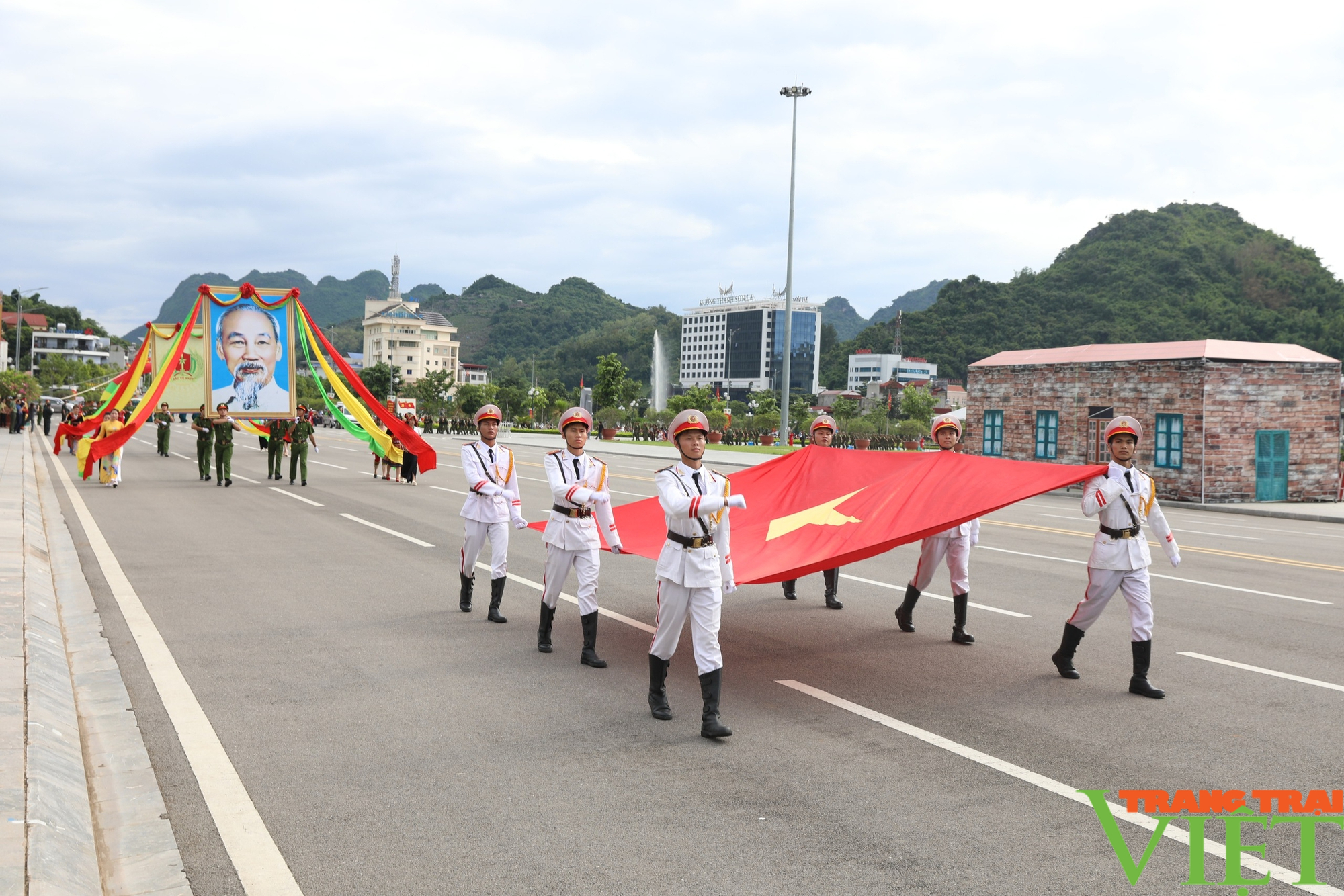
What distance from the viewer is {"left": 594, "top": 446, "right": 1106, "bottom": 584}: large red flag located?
7.59 m

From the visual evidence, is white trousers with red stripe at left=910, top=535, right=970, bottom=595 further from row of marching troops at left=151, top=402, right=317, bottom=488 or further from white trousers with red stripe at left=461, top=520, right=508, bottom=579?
row of marching troops at left=151, top=402, right=317, bottom=488

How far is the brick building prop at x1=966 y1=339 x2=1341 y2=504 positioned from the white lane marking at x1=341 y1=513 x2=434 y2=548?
20.5 m

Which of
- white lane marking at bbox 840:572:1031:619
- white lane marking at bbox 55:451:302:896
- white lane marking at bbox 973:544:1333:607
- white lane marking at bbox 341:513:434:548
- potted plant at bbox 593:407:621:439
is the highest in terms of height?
potted plant at bbox 593:407:621:439

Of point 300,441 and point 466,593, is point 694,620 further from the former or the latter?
point 300,441

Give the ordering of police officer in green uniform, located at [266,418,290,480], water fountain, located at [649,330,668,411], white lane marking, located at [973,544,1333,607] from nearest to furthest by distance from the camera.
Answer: white lane marking, located at [973,544,1333,607] < police officer in green uniform, located at [266,418,290,480] < water fountain, located at [649,330,668,411]

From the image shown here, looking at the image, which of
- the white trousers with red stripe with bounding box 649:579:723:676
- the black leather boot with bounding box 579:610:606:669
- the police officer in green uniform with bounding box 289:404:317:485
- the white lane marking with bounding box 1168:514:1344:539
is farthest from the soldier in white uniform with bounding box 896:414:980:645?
the police officer in green uniform with bounding box 289:404:317:485

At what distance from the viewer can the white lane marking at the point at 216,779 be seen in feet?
13.9

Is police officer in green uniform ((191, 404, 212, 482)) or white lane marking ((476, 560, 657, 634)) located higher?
police officer in green uniform ((191, 404, 212, 482))

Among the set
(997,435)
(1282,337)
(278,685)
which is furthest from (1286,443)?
(1282,337)

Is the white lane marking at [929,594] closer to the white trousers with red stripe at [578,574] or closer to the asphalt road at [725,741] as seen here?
the asphalt road at [725,741]

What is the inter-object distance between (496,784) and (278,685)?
2.59 metres

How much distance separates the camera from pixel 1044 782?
5.43 meters

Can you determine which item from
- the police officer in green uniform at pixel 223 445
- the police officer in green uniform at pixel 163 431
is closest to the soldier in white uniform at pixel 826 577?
the police officer in green uniform at pixel 223 445

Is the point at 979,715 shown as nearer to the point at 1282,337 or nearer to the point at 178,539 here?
the point at 178,539
